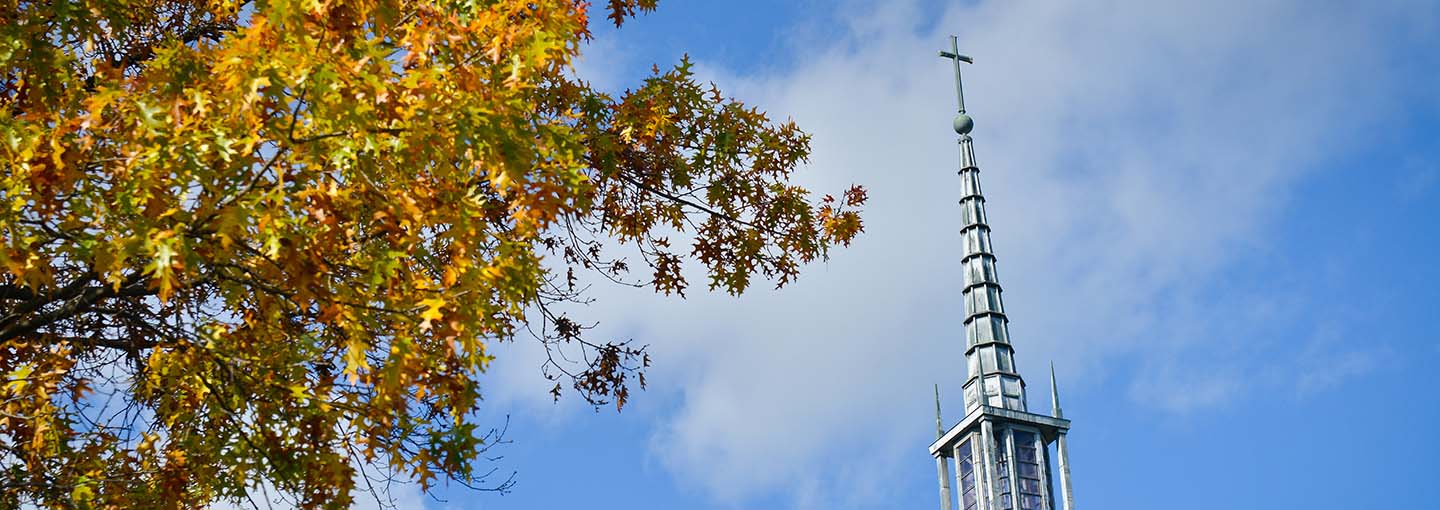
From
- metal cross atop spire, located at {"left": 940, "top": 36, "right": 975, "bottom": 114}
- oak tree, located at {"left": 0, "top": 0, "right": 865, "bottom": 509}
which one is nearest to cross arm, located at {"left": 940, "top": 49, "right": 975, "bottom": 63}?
metal cross atop spire, located at {"left": 940, "top": 36, "right": 975, "bottom": 114}

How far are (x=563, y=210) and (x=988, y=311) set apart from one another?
3432cm

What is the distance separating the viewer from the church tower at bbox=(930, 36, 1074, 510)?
36.1 meters

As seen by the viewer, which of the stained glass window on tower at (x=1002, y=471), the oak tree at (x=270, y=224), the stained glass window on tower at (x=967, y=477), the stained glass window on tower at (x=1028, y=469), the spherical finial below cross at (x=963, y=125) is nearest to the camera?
the oak tree at (x=270, y=224)

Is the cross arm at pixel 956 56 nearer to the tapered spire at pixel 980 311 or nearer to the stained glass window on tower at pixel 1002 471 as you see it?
the tapered spire at pixel 980 311

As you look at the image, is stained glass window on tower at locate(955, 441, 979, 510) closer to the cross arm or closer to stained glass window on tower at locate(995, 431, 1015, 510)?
stained glass window on tower at locate(995, 431, 1015, 510)

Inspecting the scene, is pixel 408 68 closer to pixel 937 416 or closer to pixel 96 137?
pixel 96 137

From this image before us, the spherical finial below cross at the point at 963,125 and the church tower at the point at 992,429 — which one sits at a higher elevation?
the spherical finial below cross at the point at 963,125

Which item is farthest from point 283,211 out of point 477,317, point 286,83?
point 477,317

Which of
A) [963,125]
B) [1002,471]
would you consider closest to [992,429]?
[1002,471]

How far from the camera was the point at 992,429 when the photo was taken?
36781 mm

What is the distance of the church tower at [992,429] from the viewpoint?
36125mm

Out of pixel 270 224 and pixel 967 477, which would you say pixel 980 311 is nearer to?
pixel 967 477

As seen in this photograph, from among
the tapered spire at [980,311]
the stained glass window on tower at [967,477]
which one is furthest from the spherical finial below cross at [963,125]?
the stained glass window on tower at [967,477]

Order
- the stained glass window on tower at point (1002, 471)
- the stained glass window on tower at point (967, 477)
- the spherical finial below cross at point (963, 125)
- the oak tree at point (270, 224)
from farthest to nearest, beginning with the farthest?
the spherical finial below cross at point (963, 125) → the stained glass window on tower at point (967, 477) → the stained glass window on tower at point (1002, 471) → the oak tree at point (270, 224)
